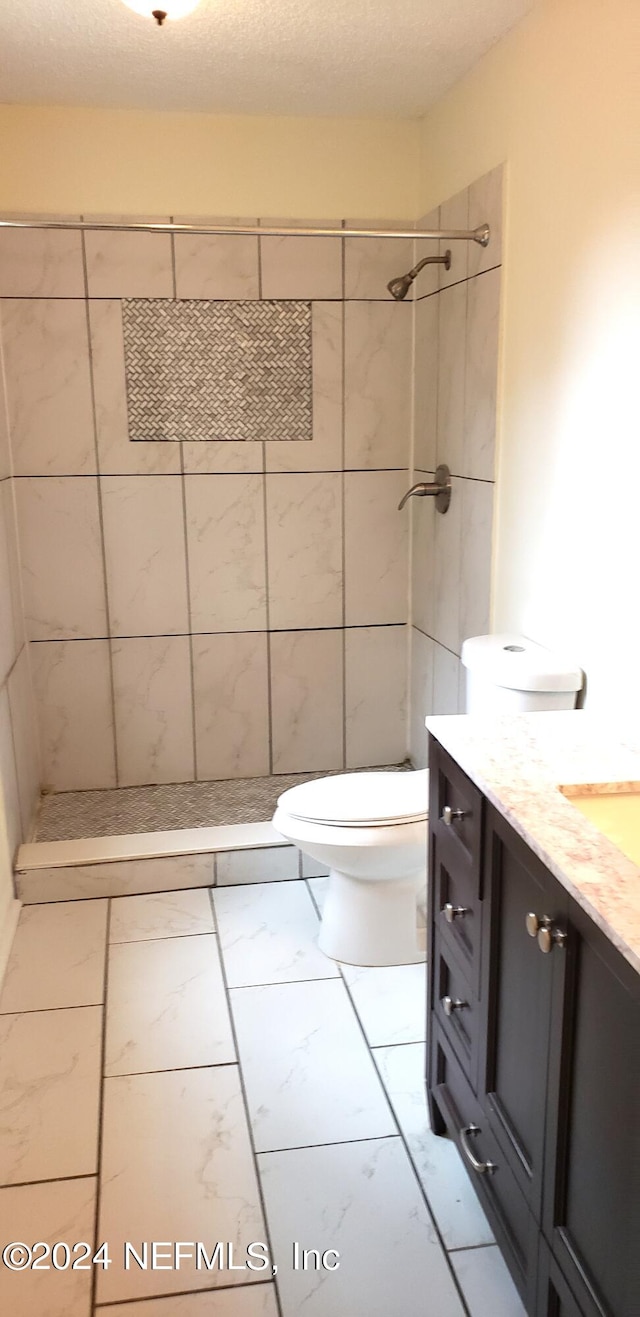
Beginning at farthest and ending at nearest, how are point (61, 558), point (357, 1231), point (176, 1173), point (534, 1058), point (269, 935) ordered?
point (61, 558) < point (269, 935) < point (176, 1173) < point (357, 1231) < point (534, 1058)

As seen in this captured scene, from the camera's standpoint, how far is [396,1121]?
2008mm

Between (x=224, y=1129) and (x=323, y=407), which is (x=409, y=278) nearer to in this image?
(x=323, y=407)

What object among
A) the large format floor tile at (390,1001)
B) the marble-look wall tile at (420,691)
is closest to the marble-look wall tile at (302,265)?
the marble-look wall tile at (420,691)

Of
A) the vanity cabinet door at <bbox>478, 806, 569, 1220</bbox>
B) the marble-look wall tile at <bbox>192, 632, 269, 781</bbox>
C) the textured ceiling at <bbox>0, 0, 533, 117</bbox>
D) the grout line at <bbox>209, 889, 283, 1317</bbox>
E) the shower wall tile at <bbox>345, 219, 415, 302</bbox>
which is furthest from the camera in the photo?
the marble-look wall tile at <bbox>192, 632, 269, 781</bbox>

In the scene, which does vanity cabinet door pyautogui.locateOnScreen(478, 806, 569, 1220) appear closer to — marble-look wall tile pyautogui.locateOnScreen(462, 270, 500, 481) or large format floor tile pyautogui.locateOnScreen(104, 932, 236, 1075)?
large format floor tile pyautogui.locateOnScreen(104, 932, 236, 1075)

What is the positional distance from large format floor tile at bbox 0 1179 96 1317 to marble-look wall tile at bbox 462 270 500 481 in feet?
6.32

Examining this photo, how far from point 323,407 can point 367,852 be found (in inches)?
62.6

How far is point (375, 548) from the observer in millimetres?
3480

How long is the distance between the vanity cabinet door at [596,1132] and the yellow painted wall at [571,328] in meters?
0.84

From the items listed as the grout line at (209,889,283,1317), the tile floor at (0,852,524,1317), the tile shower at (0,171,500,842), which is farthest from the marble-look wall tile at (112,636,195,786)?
the grout line at (209,889,283,1317)

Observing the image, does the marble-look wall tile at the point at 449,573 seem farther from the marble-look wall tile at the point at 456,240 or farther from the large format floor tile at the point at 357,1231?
the large format floor tile at the point at 357,1231

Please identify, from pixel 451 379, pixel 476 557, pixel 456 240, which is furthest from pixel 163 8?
pixel 476 557

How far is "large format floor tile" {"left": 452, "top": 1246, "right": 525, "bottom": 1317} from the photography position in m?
1.59

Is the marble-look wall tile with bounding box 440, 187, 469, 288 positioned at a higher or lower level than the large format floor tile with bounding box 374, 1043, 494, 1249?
higher
